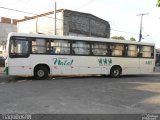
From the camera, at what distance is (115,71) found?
24.1 meters

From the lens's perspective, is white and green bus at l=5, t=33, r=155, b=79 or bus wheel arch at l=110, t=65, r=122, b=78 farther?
bus wheel arch at l=110, t=65, r=122, b=78

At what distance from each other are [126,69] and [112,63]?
156 cm

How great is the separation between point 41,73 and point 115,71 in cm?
618

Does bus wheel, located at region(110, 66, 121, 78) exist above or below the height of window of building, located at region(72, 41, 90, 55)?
below

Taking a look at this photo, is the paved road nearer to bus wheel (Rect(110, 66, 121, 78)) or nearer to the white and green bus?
the white and green bus

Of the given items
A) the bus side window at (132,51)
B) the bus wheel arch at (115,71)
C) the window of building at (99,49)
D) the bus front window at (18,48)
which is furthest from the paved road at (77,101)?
the bus side window at (132,51)

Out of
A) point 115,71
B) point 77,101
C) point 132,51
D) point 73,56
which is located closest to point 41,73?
point 73,56

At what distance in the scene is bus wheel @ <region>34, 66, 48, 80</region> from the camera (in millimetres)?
20250

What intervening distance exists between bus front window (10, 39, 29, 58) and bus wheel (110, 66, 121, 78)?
273 inches

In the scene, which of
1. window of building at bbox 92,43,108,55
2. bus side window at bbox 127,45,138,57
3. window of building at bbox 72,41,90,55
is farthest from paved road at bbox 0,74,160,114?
bus side window at bbox 127,45,138,57

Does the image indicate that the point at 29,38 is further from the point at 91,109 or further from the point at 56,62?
the point at 91,109

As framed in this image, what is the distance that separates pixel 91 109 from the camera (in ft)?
34.7

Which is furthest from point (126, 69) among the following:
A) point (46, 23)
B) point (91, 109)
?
point (46, 23)

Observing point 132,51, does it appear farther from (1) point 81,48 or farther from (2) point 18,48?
(2) point 18,48
